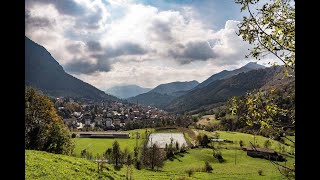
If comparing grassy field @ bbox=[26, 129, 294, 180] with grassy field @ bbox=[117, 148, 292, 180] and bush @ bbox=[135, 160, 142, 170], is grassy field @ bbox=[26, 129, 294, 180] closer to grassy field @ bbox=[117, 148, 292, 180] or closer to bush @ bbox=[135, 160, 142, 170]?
grassy field @ bbox=[117, 148, 292, 180]

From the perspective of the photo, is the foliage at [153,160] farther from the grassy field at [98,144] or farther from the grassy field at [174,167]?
the grassy field at [98,144]

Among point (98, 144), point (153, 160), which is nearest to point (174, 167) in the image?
point (153, 160)

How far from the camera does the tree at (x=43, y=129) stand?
113ft

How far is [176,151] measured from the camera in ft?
250

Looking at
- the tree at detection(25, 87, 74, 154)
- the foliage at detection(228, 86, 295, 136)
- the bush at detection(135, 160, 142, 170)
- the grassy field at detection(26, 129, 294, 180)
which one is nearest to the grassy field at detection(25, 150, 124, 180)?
the grassy field at detection(26, 129, 294, 180)

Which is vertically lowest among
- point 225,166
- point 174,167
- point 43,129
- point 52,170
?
point 225,166

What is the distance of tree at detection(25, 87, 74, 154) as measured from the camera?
113ft

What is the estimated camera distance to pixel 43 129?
1385 inches

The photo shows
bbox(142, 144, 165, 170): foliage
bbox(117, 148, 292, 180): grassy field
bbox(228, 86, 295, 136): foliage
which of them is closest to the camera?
bbox(228, 86, 295, 136): foliage

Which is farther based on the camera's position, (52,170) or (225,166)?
(225,166)

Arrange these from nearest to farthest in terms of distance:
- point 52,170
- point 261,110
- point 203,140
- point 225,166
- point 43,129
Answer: point 261,110, point 52,170, point 43,129, point 225,166, point 203,140

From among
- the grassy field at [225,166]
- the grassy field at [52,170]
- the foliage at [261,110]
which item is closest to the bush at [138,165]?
the grassy field at [225,166]

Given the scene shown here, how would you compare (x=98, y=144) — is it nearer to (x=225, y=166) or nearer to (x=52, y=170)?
(x=225, y=166)
